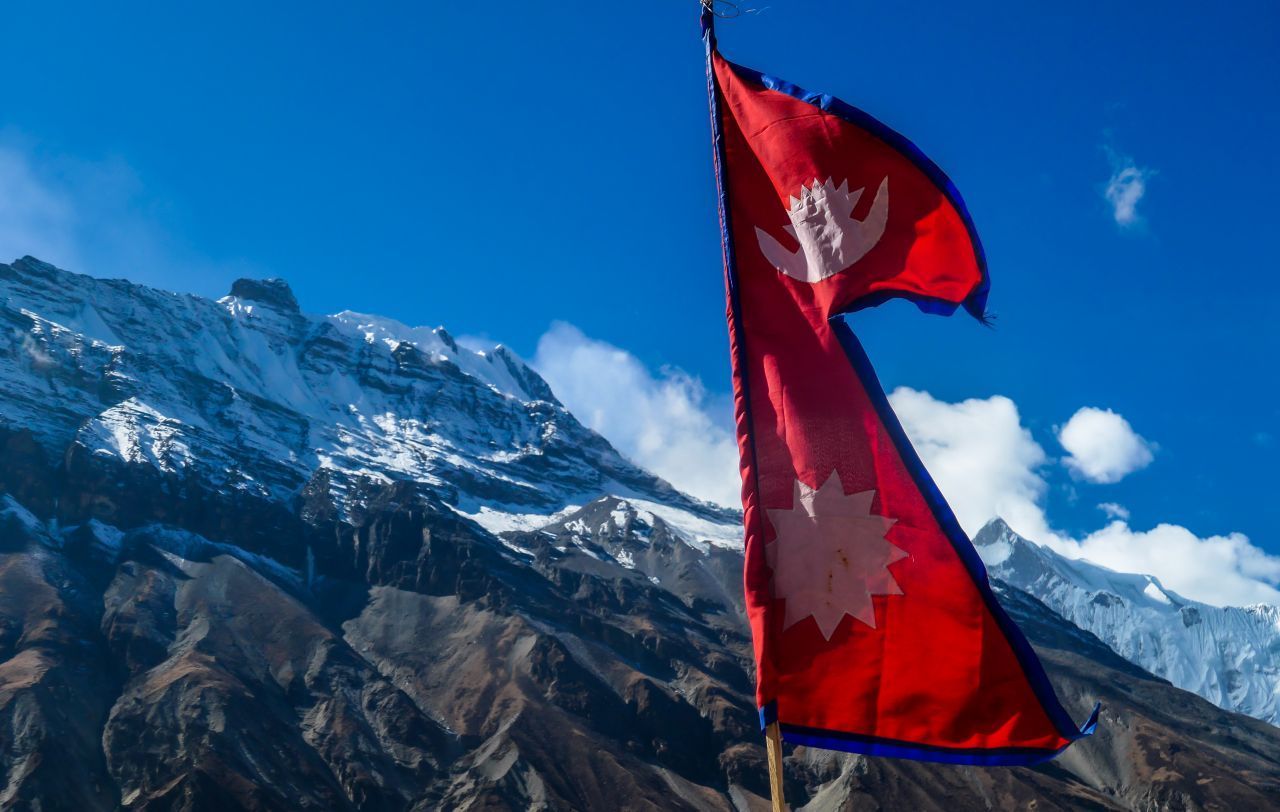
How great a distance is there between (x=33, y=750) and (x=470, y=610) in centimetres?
6354

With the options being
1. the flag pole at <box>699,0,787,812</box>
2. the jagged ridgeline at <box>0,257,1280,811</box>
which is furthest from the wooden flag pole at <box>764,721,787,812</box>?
the jagged ridgeline at <box>0,257,1280,811</box>

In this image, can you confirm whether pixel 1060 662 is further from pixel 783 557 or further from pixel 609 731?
pixel 783 557

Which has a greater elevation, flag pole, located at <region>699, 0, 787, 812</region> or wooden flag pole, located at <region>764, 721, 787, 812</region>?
flag pole, located at <region>699, 0, 787, 812</region>

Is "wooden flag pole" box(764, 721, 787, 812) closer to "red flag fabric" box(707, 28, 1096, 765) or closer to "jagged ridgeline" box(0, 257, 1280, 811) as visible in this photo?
"red flag fabric" box(707, 28, 1096, 765)

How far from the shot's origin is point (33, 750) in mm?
111250

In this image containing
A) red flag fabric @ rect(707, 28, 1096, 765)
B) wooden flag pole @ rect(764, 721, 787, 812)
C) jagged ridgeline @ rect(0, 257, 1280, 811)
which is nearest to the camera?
wooden flag pole @ rect(764, 721, 787, 812)

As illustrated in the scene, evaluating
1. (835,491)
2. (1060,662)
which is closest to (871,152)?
(835,491)

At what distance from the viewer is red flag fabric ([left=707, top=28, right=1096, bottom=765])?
1176 cm

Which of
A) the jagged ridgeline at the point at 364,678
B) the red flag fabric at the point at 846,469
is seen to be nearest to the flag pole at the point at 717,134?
the red flag fabric at the point at 846,469

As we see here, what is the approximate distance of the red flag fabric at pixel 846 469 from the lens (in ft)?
38.6

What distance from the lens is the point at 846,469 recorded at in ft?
40.6

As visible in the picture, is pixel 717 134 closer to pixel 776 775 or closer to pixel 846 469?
pixel 846 469

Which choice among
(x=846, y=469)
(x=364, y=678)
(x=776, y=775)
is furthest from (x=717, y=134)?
(x=364, y=678)

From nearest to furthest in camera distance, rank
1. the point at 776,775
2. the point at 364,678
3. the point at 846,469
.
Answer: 1. the point at 776,775
2. the point at 846,469
3. the point at 364,678
